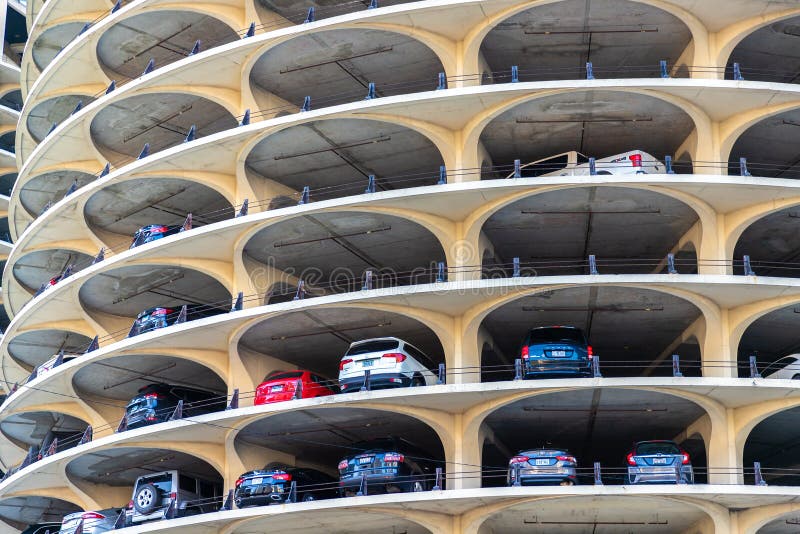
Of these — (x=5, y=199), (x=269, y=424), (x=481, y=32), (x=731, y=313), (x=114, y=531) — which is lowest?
(x=114, y=531)

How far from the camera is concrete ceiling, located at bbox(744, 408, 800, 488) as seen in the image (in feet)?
121

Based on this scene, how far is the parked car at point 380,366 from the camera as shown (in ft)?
109

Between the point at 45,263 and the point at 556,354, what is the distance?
87.9 ft

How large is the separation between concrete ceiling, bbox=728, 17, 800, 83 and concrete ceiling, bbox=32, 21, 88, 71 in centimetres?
2894

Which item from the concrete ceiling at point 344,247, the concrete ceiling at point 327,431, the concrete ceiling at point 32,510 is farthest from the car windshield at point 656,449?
the concrete ceiling at point 32,510

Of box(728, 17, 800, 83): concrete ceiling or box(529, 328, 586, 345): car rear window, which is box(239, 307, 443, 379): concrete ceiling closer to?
box(529, 328, 586, 345): car rear window

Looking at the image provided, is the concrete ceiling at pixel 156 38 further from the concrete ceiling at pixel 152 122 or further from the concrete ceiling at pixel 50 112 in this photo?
the concrete ceiling at pixel 50 112

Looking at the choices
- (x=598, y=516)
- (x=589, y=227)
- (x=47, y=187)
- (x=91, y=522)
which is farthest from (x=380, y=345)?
(x=47, y=187)

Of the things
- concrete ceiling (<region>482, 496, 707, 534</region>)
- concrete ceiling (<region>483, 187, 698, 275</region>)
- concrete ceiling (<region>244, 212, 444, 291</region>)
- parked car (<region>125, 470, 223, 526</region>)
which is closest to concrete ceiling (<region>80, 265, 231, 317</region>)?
concrete ceiling (<region>244, 212, 444, 291</region>)

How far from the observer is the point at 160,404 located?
122 feet

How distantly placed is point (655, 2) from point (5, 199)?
4712 centimetres

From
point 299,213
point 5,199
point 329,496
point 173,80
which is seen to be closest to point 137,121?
point 173,80

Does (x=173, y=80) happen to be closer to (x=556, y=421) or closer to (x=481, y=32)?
(x=481, y=32)

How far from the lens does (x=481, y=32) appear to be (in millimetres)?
37656
